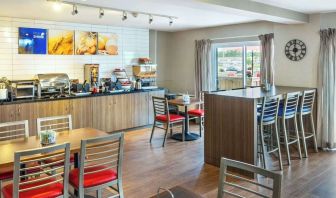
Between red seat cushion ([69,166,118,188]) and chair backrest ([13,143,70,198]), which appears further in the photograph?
red seat cushion ([69,166,118,188])

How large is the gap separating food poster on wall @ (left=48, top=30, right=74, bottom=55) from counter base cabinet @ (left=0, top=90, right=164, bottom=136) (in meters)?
1.10

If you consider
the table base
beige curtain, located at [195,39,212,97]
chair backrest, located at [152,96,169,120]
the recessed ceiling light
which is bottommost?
the table base

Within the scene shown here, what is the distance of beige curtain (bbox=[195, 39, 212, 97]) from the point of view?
7239 mm

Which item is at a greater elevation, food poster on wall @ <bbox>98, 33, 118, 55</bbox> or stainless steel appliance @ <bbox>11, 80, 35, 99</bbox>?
food poster on wall @ <bbox>98, 33, 118, 55</bbox>

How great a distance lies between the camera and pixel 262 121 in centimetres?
412

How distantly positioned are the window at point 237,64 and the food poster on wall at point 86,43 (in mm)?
2821

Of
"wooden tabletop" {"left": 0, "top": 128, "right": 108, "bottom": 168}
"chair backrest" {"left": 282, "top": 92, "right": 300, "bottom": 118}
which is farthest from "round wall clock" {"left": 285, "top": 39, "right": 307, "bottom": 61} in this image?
"wooden tabletop" {"left": 0, "top": 128, "right": 108, "bottom": 168}

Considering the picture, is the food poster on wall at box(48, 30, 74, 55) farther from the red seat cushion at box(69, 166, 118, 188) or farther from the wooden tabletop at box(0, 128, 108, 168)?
the red seat cushion at box(69, 166, 118, 188)

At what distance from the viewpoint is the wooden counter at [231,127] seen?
4.02m

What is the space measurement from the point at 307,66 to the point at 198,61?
267 centimetres

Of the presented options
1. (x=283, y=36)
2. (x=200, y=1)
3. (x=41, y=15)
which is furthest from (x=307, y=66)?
(x=41, y=15)

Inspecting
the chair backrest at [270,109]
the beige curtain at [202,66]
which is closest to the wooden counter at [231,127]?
the chair backrest at [270,109]

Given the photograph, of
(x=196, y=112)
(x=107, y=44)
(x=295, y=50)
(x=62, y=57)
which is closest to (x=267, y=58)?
(x=295, y=50)

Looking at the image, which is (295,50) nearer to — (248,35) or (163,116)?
(248,35)
